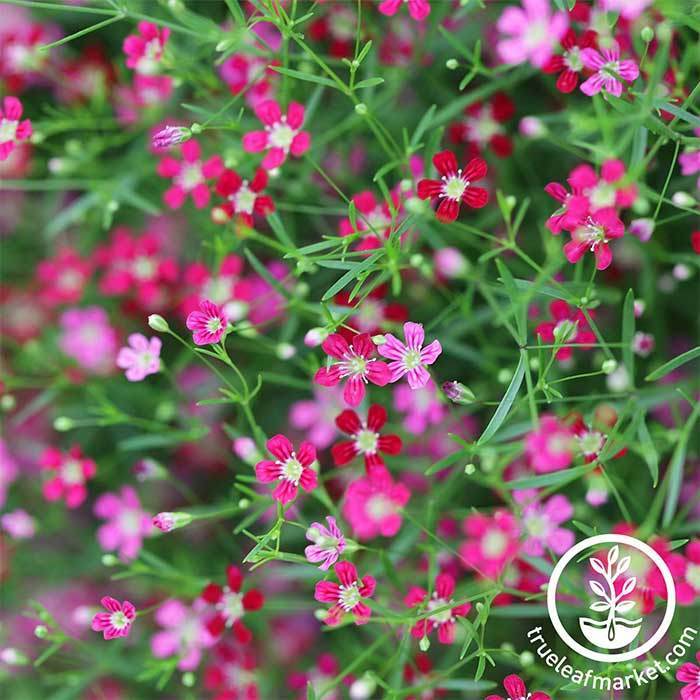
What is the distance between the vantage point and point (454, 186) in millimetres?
948

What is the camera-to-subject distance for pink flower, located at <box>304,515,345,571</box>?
0.87 meters

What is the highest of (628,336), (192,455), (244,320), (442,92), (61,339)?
(442,92)

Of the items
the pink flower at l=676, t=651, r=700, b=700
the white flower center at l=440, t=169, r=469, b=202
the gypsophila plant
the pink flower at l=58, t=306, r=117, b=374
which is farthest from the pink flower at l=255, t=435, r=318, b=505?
the pink flower at l=58, t=306, r=117, b=374

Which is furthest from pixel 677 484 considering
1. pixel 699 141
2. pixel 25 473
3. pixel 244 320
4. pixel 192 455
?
pixel 25 473

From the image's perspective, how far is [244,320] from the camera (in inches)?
47.5

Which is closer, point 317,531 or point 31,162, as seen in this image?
point 317,531

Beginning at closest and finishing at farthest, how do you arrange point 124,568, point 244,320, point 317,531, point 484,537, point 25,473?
point 317,531, point 484,537, point 244,320, point 124,568, point 25,473

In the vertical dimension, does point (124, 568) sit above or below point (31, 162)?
below

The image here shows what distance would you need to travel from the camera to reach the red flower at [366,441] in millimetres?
979

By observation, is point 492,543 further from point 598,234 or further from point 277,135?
point 277,135

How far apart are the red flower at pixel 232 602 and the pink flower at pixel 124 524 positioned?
0.64ft

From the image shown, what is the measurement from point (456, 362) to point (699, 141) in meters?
0.48

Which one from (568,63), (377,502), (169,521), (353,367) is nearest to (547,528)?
(377,502)

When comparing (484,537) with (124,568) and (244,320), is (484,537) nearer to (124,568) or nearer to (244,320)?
(244,320)
